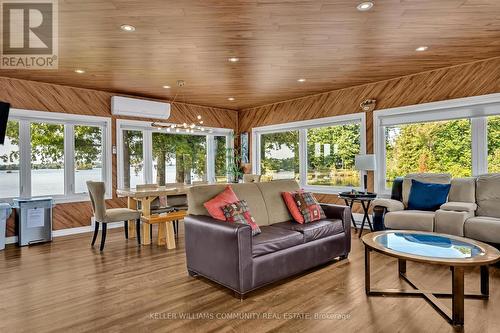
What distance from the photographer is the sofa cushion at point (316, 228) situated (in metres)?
3.30

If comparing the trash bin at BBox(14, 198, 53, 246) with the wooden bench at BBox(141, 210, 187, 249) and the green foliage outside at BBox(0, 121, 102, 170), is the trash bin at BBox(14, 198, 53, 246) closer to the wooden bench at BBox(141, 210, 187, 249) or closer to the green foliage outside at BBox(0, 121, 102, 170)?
the green foliage outside at BBox(0, 121, 102, 170)

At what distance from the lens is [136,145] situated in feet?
20.7

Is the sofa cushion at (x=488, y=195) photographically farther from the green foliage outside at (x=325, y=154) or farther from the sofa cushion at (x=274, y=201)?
the sofa cushion at (x=274, y=201)

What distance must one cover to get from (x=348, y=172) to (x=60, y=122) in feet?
17.9

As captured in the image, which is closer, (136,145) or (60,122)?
(60,122)

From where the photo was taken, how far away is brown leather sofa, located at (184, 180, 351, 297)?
270cm

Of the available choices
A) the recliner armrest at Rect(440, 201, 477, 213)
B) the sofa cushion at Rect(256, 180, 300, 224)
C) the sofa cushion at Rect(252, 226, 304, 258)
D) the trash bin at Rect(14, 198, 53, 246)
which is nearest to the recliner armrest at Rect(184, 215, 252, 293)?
the sofa cushion at Rect(252, 226, 304, 258)

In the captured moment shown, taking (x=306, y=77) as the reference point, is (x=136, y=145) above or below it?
below

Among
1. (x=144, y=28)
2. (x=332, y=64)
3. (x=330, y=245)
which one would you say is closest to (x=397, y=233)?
(x=330, y=245)

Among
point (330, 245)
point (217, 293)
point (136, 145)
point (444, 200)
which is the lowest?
point (217, 293)

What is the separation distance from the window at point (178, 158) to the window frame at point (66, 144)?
1.02 metres

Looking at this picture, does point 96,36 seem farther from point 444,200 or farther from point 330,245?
point 444,200

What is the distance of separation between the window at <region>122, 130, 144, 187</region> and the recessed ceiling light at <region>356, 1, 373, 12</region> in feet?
16.2

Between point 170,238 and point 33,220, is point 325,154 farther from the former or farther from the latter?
point 33,220
